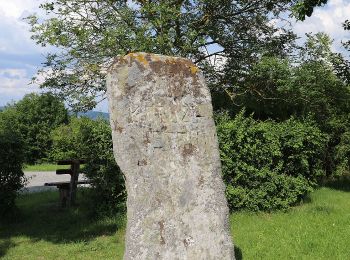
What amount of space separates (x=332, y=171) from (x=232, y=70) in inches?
184

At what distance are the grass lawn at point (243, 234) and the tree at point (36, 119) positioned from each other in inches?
774

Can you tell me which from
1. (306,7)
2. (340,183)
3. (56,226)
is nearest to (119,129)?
(306,7)

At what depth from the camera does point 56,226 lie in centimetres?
1021

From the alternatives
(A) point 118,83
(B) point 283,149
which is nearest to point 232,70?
(B) point 283,149

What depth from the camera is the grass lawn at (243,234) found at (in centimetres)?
718

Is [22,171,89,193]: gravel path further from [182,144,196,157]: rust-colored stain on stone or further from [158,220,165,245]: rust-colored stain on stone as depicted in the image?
[158,220,165,245]: rust-colored stain on stone

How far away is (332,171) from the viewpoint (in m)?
14.4

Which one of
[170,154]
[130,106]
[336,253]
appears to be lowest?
[336,253]

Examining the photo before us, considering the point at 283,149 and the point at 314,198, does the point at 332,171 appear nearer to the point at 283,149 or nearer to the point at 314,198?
the point at 314,198

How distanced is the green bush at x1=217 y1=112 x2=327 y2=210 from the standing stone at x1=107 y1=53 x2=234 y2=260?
5018 millimetres

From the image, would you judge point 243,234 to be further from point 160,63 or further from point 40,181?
point 40,181

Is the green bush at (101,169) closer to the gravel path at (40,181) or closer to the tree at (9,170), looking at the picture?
the tree at (9,170)

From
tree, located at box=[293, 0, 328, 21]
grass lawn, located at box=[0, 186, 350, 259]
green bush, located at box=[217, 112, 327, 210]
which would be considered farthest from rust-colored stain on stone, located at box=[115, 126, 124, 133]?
tree, located at box=[293, 0, 328, 21]

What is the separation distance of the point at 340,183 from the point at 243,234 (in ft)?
23.6
